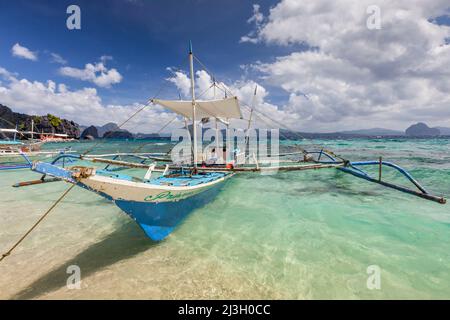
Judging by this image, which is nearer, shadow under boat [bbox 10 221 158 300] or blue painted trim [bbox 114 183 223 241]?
shadow under boat [bbox 10 221 158 300]

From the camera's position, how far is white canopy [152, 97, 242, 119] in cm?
1116

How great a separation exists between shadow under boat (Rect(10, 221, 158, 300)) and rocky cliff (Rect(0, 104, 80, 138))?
126044 mm

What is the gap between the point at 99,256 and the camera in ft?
19.0

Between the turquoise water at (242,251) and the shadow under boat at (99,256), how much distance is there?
0.03 metres

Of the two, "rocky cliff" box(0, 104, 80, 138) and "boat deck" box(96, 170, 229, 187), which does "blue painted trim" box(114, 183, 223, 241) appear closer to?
"boat deck" box(96, 170, 229, 187)

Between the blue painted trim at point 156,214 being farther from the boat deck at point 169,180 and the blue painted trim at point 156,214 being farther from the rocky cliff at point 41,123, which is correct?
the rocky cliff at point 41,123

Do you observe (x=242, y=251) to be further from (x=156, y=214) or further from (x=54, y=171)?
(x=54, y=171)

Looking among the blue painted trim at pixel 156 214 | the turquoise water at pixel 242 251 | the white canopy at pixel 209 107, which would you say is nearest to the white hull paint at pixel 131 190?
the blue painted trim at pixel 156 214

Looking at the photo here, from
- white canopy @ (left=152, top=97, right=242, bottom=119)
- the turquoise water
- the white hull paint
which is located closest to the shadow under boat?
the turquoise water

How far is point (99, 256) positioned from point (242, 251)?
406 cm

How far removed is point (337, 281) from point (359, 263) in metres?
1.17
